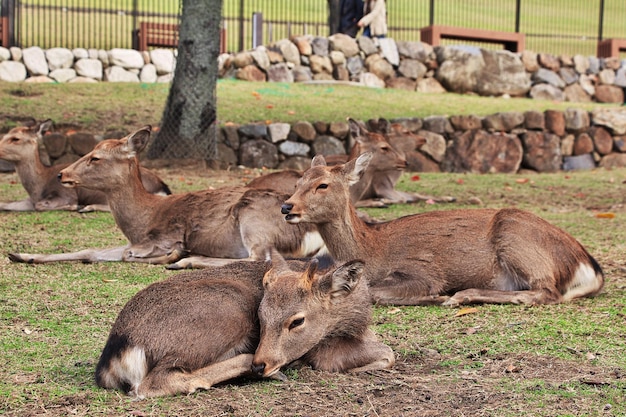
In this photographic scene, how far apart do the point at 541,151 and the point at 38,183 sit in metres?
9.26

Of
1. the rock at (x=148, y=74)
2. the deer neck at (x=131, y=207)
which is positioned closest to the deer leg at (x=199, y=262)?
the deer neck at (x=131, y=207)

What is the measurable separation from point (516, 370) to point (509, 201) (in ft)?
25.1

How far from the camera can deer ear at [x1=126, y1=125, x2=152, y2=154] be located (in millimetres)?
8336

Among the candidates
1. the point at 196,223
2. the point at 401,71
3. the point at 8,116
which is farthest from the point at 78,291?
the point at 401,71

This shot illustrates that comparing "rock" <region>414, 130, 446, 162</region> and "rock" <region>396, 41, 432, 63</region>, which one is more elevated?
"rock" <region>396, 41, 432, 63</region>

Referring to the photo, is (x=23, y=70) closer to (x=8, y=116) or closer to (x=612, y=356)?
(x=8, y=116)

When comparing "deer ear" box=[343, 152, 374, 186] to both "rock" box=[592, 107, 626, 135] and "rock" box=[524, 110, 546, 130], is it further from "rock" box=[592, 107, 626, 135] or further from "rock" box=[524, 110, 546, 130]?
"rock" box=[592, 107, 626, 135]

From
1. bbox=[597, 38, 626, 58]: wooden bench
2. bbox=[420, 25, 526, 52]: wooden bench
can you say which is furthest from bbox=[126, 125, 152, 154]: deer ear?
bbox=[597, 38, 626, 58]: wooden bench

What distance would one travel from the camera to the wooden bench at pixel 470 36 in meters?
23.2

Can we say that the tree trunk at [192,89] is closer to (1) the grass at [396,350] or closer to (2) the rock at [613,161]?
(1) the grass at [396,350]

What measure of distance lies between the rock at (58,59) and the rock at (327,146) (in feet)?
24.6

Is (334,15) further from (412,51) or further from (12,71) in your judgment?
(12,71)

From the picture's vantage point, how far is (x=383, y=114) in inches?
658

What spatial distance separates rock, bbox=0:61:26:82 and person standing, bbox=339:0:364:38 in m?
8.02
